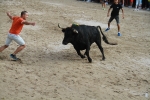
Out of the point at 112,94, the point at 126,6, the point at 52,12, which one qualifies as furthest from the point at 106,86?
the point at 126,6

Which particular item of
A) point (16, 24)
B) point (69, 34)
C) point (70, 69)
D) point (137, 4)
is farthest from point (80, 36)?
point (137, 4)

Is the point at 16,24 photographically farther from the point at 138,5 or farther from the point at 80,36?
the point at 138,5

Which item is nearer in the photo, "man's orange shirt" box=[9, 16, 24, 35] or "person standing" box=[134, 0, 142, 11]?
"man's orange shirt" box=[9, 16, 24, 35]

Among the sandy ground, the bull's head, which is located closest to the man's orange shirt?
the sandy ground

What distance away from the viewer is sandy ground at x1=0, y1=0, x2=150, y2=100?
25.1ft

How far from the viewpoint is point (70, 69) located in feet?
30.9

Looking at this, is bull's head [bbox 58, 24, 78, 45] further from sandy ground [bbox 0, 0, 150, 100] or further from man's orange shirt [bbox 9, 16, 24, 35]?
man's orange shirt [bbox 9, 16, 24, 35]

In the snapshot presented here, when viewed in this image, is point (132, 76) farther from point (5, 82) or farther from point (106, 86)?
point (5, 82)

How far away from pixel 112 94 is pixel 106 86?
0.55 m

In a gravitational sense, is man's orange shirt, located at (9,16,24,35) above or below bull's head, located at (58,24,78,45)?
above

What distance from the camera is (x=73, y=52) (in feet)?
37.3

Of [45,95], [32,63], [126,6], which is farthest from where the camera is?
[126,6]

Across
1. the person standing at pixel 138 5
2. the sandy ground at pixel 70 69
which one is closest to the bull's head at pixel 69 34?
the sandy ground at pixel 70 69

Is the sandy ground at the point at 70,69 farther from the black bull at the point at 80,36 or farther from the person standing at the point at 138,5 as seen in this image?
the person standing at the point at 138,5
